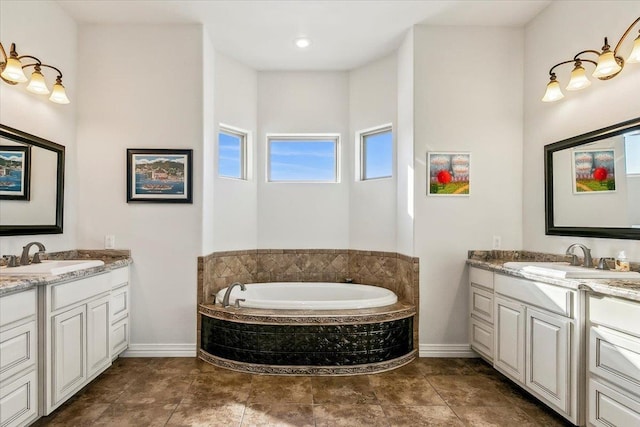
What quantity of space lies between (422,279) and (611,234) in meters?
1.38

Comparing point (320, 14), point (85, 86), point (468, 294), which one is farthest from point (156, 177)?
point (468, 294)

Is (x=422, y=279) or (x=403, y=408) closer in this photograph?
(x=403, y=408)

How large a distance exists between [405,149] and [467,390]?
2.03 metres

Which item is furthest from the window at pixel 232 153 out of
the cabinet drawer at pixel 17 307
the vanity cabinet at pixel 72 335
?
the cabinet drawer at pixel 17 307

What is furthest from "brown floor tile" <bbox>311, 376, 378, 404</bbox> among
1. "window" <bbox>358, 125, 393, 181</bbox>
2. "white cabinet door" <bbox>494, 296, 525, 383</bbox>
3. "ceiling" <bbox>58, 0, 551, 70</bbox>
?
"ceiling" <bbox>58, 0, 551, 70</bbox>

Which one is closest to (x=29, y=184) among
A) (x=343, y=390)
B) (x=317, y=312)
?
(x=317, y=312)

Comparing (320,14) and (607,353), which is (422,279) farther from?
(320,14)

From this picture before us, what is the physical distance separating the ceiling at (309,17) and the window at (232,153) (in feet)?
2.73

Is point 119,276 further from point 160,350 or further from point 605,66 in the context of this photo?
point 605,66

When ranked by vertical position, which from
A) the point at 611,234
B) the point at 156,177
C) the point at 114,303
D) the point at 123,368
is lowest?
the point at 123,368

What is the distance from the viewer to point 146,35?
10.6 feet

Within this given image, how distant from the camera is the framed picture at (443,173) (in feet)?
10.6

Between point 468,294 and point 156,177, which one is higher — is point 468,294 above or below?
below

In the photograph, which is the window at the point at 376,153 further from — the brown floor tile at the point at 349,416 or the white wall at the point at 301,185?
the brown floor tile at the point at 349,416
